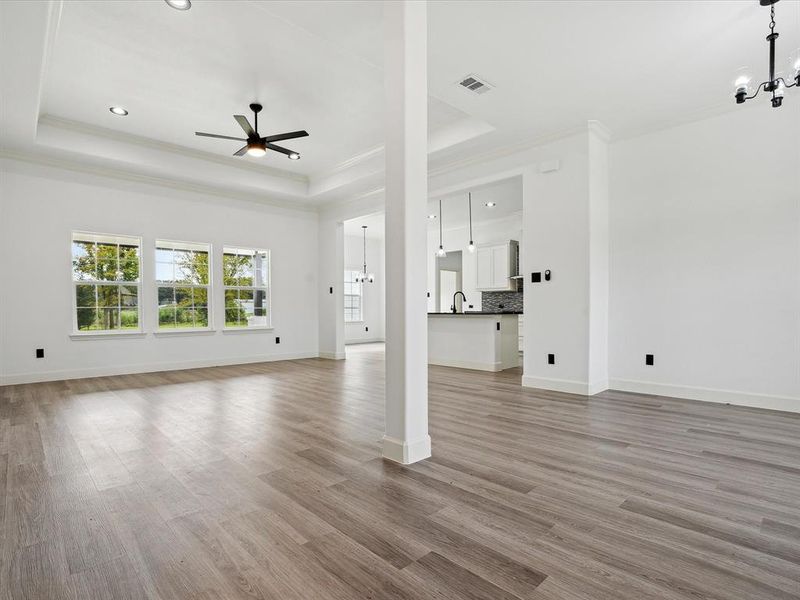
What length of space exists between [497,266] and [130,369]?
7.36 m

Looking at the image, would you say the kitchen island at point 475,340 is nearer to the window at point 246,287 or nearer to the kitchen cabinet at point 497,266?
the kitchen cabinet at point 497,266

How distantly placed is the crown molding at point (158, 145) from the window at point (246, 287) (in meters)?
1.44

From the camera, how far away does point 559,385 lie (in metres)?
4.56

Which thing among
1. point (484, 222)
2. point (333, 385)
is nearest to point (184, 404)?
point (333, 385)

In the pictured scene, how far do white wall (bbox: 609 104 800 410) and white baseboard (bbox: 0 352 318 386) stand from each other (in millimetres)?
5753

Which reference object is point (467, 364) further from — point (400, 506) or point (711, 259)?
point (400, 506)

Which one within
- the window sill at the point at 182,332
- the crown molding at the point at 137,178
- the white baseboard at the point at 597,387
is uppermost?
the crown molding at the point at 137,178

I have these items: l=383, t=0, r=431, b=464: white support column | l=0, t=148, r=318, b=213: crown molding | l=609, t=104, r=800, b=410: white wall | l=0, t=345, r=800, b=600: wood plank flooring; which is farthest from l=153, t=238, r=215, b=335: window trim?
l=609, t=104, r=800, b=410: white wall

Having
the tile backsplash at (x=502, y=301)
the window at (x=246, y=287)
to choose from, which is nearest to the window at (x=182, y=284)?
the window at (x=246, y=287)

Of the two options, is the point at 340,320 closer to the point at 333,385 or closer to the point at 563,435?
the point at 333,385

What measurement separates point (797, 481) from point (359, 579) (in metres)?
2.42

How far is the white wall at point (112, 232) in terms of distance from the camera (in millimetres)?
5113

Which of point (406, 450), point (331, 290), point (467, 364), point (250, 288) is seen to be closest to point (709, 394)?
point (467, 364)

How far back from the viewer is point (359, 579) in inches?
54.6
